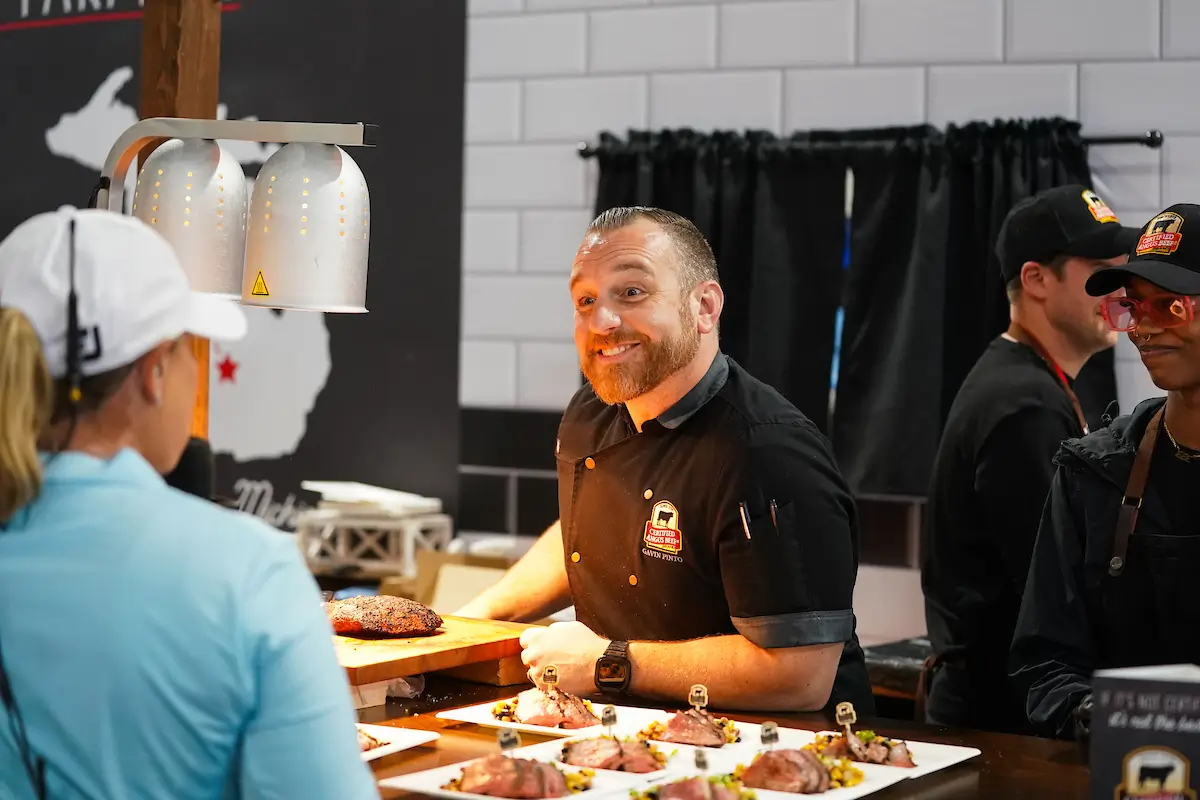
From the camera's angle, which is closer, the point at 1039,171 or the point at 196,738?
the point at 196,738

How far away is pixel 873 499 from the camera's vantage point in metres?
4.58

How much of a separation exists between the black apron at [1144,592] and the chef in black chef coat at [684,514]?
45 centimetres

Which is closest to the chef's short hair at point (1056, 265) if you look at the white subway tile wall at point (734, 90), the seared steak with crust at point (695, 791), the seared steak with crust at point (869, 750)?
the white subway tile wall at point (734, 90)

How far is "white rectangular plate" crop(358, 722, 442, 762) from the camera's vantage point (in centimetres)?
215

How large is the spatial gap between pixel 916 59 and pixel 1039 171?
558mm

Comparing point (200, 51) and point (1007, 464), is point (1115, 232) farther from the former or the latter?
point (200, 51)

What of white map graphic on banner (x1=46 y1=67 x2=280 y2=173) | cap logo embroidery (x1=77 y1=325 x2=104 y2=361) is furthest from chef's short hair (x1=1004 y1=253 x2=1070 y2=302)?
white map graphic on banner (x1=46 y1=67 x2=280 y2=173)

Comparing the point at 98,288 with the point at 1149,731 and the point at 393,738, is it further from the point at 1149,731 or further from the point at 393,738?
the point at 1149,731

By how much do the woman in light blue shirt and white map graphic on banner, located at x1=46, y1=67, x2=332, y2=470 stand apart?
12.7 ft

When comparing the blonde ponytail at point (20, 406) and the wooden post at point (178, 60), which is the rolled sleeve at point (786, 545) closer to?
the wooden post at point (178, 60)

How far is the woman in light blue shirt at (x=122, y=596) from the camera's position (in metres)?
1.39

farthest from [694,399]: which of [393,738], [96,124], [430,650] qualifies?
[96,124]

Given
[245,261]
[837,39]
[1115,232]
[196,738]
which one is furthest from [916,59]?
[196,738]

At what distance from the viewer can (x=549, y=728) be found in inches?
→ 92.9
